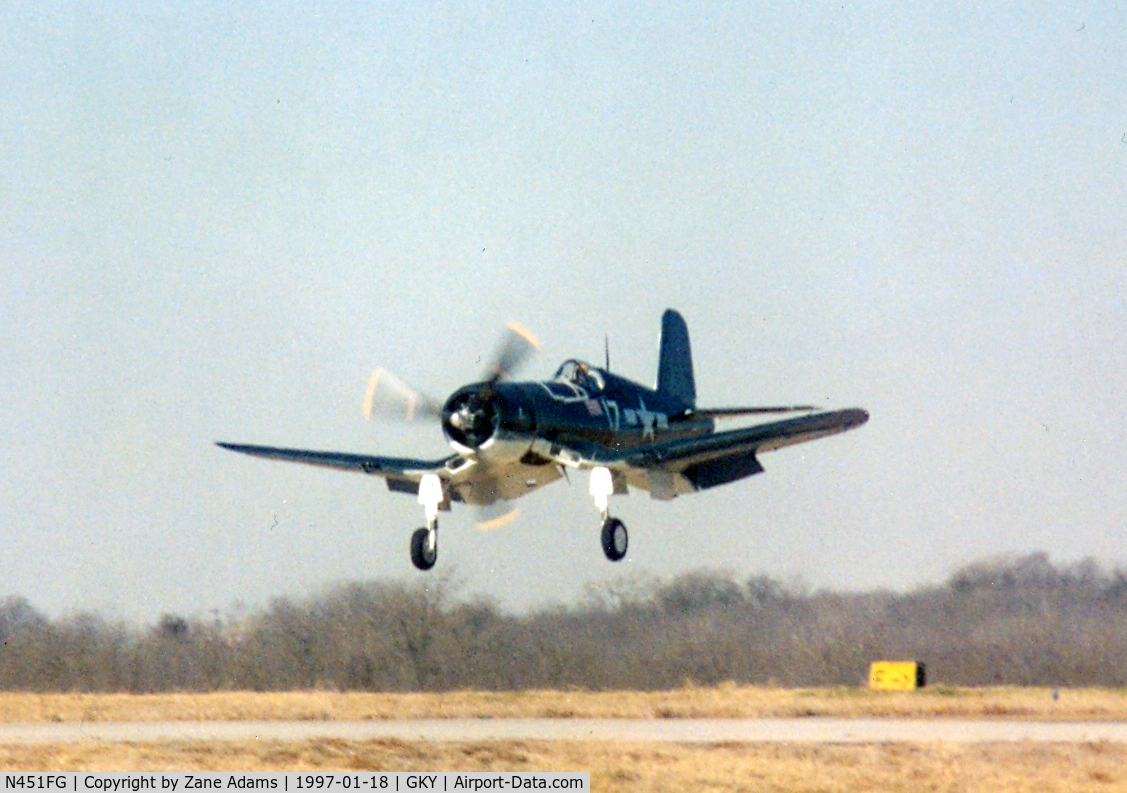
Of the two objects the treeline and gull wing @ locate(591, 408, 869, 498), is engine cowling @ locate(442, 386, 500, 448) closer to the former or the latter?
gull wing @ locate(591, 408, 869, 498)

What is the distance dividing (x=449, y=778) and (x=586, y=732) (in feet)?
14.4

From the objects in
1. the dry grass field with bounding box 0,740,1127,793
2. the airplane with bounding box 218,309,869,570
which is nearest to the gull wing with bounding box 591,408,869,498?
the airplane with bounding box 218,309,869,570

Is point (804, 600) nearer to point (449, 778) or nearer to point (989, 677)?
point (989, 677)

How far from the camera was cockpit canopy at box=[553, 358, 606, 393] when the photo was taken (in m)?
29.2

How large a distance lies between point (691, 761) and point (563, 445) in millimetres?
8592

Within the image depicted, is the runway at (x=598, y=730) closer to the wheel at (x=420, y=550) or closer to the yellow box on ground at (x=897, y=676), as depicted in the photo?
the wheel at (x=420, y=550)

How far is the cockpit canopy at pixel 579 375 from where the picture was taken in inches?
1151

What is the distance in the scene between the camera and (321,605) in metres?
38.6

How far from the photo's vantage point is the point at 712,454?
2930 cm
